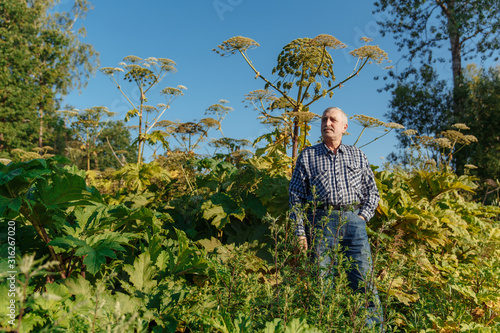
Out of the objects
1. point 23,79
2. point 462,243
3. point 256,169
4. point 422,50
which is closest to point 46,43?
point 23,79

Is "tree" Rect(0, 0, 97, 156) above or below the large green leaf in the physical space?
above

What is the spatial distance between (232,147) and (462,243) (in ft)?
12.3

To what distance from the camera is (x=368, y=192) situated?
3.39m

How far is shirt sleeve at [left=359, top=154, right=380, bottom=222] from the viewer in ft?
10.7

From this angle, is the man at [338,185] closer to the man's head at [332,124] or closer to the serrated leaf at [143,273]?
the man's head at [332,124]

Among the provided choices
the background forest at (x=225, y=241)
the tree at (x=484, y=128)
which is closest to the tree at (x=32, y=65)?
the background forest at (x=225, y=241)

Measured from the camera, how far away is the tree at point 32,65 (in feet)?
85.7

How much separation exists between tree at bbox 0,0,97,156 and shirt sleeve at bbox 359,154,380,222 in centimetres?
2861

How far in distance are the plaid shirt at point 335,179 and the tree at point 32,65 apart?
28.3 meters

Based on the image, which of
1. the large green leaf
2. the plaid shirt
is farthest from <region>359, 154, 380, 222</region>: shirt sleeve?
the large green leaf

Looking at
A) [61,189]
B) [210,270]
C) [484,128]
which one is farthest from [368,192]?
[484,128]

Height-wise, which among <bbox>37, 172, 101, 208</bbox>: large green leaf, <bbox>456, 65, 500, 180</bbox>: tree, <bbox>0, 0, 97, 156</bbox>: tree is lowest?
<bbox>37, 172, 101, 208</bbox>: large green leaf

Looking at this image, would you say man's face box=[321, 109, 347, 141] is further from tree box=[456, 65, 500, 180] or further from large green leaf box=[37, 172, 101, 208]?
tree box=[456, 65, 500, 180]

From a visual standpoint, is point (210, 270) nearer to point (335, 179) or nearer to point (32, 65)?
point (335, 179)
